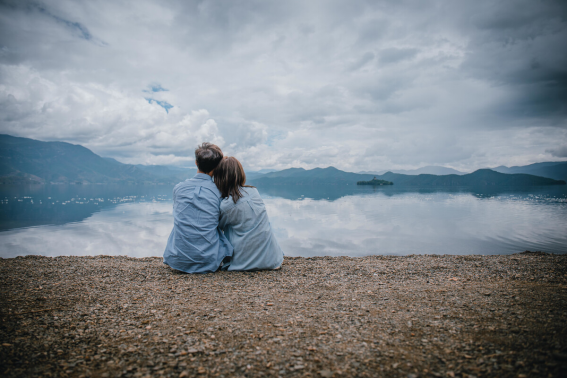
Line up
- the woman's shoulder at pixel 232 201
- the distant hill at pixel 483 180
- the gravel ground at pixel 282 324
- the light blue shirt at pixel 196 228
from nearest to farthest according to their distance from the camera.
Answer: the gravel ground at pixel 282 324, the light blue shirt at pixel 196 228, the woman's shoulder at pixel 232 201, the distant hill at pixel 483 180

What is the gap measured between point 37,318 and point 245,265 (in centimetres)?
367

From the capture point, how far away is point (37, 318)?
376cm

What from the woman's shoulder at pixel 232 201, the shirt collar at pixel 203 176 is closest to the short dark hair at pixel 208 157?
the shirt collar at pixel 203 176

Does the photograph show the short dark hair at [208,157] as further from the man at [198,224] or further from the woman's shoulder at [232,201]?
the woman's shoulder at [232,201]

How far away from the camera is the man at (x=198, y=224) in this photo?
19.8 feet

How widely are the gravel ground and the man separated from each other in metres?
0.36

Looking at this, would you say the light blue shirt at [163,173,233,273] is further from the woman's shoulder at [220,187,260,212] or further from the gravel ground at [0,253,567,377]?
the gravel ground at [0,253,567,377]

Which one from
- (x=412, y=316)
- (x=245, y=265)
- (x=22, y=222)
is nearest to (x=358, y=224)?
(x=245, y=265)

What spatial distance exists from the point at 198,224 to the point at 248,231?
1.14 meters

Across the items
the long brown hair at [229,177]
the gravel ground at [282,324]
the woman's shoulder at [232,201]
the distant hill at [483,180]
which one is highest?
the distant hill at [483,180]

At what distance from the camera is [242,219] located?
633 centimetres

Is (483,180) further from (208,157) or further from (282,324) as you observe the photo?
(282,324)

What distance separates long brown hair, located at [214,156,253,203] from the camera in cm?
627

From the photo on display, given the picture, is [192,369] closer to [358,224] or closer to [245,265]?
[245,265]
